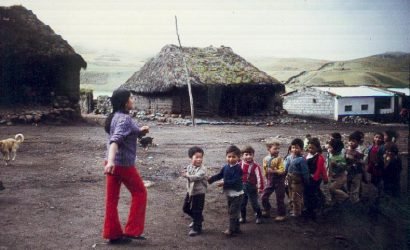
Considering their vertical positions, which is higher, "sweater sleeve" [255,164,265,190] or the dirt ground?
"sweater sleeve" [255,164,265,190]

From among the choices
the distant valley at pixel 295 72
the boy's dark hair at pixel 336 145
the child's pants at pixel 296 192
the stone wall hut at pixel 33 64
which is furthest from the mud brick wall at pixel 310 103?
the child's pants at pixel 296 192

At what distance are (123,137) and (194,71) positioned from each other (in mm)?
19434

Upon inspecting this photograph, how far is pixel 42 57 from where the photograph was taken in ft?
56.7

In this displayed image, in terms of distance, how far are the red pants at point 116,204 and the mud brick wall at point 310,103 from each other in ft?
73.7

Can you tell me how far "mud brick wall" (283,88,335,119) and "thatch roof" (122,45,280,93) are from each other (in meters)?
2.84

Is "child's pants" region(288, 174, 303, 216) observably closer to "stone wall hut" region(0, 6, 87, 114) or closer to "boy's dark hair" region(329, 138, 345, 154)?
"boy's dark hair" region(329, 138, 345, 154)

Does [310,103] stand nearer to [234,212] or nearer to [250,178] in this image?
[250,178]

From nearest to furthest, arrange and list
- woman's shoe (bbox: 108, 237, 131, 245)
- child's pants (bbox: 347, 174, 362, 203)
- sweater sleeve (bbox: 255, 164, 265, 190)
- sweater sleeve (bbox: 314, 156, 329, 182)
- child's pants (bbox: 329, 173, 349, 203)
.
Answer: woman's shoe (bbox: 108, 237, 131, 245) → sweater sleeve (bbox: 255, 164, 265, 190) → sweater sleeve (bbox: 314, 156, 329, 182) → child's pants (bbox: 329, 173, 349, 203) → child's pants (bbox: 347, 174, 362, 203)

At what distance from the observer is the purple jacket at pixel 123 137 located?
4156 millimetres

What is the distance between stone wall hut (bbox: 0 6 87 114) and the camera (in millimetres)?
17000

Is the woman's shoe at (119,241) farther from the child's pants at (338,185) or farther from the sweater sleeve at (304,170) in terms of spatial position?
the child's pants at (338,185)

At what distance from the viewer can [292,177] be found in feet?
17.5

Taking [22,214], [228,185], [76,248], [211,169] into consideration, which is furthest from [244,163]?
[211,169]

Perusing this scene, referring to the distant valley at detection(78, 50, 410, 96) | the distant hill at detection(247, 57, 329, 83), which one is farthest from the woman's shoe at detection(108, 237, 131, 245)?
the distant hill at detection(247, 57, 329, 83)
